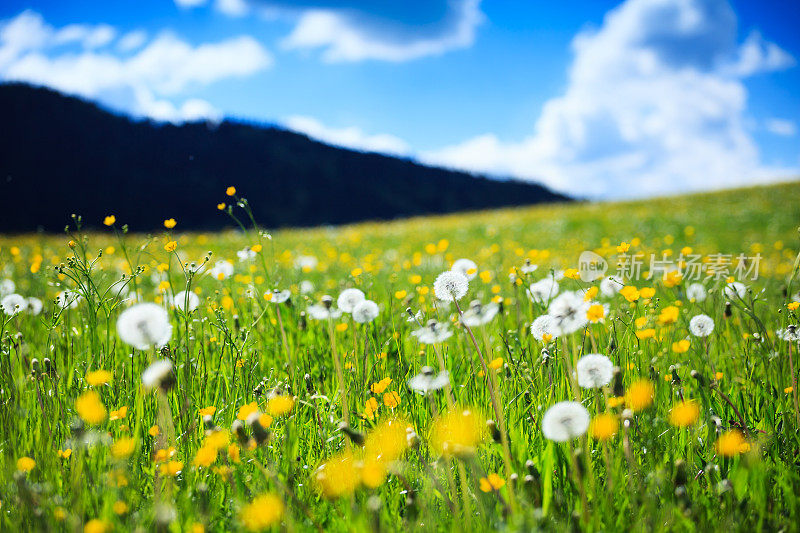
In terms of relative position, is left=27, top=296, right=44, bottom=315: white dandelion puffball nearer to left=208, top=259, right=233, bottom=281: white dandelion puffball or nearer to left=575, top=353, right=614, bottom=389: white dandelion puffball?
left=208, top=259, right=233, bottom=281: white dandelion puffball

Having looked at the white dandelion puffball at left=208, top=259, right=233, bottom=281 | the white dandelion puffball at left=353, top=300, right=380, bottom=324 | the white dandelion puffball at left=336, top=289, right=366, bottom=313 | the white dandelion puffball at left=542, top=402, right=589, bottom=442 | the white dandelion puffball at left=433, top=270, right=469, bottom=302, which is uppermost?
the white dandelion puffball at left=208, top=259, right=233, bottom=281

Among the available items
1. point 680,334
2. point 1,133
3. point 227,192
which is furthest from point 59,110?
point 680,334

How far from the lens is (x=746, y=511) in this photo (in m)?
1.23

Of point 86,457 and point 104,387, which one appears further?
point 104,387

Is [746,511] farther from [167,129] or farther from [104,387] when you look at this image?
[167,129]

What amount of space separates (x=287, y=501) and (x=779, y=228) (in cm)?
1343

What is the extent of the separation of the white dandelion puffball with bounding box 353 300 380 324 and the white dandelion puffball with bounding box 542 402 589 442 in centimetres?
92

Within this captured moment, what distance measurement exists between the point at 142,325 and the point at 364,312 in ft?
2.78

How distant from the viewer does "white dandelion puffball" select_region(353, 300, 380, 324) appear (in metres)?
1.92

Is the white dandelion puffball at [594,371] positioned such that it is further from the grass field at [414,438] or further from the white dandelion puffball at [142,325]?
the white dandelion puffball at [142,325]

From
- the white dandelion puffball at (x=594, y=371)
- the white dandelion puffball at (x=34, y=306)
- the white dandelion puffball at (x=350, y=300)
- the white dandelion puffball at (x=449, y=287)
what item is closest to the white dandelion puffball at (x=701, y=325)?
the white dandelion puffball at (x=594, y=371)

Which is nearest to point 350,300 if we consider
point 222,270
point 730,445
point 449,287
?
point 449,287

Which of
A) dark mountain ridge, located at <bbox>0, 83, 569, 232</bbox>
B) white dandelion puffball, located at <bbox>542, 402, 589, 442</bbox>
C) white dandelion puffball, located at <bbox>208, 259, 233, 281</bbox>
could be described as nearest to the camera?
white dandelion puffball, located at <bbox>542, 402, 589, 442</bbox>

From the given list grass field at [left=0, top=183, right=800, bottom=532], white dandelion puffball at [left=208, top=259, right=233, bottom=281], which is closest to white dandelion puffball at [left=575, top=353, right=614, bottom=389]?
grass field at [left=0, top=183, right=800, bottom=532]
